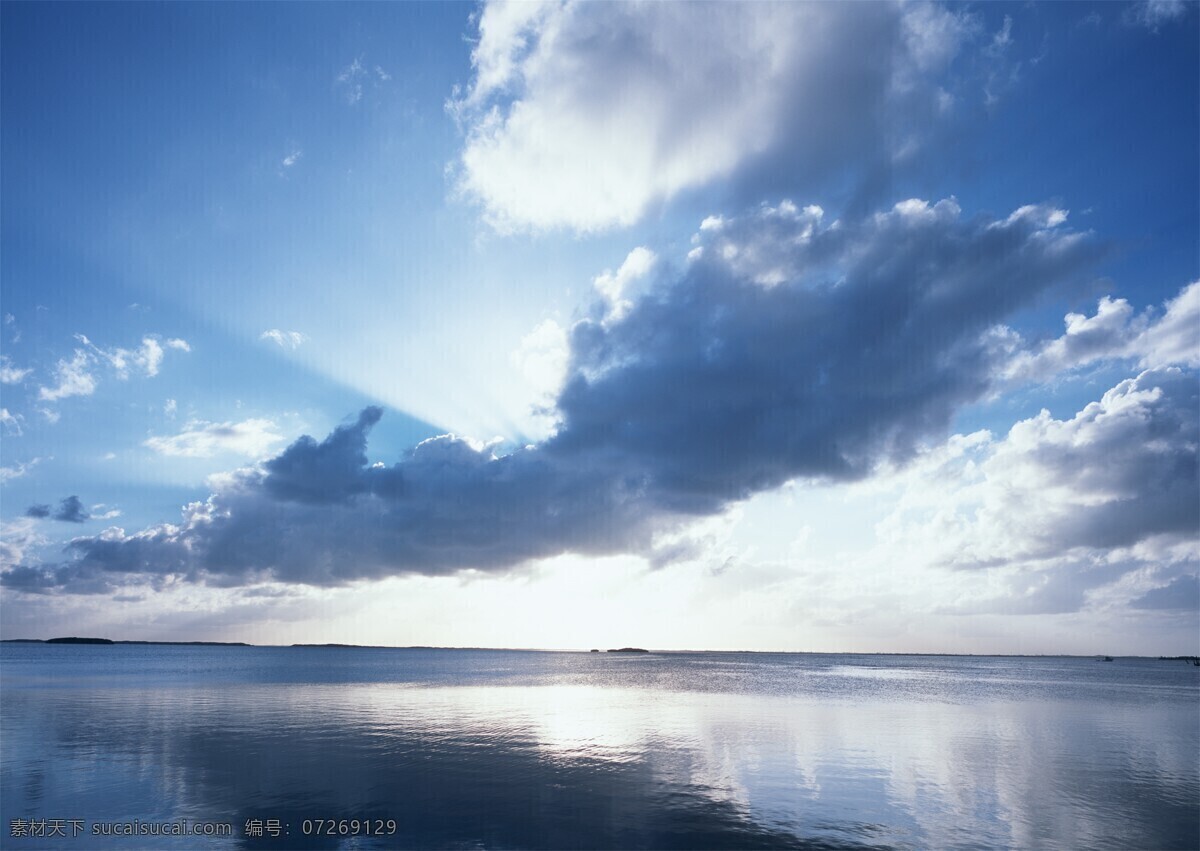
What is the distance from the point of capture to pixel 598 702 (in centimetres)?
8488

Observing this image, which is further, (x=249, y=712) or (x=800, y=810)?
(x=249, y=712)

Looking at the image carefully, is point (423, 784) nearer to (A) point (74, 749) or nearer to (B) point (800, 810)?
(B) point (800, 810)

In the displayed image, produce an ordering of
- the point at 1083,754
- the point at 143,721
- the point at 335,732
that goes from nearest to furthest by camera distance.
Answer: the point at 1083,754
the point at 335,732
the point at 143,721

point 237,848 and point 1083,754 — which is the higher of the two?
point 237,848

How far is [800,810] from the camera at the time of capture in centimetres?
3266

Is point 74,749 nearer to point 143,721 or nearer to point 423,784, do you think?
point 143,721

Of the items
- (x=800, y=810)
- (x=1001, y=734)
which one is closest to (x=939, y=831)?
(x=800, y=810)

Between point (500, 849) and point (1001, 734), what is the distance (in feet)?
174

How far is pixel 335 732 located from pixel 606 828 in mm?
33570

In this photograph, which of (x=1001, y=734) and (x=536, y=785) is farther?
(x=1001, y=734)

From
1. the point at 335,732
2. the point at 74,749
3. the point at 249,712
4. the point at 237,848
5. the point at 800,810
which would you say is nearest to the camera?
the point at 237,848

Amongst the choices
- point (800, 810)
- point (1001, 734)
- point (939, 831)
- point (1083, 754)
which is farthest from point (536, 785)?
point (1001, 734)

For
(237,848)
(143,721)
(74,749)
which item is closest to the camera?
(237,848)

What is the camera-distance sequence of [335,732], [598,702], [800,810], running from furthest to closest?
[598,702], [335,732], [800,810]
